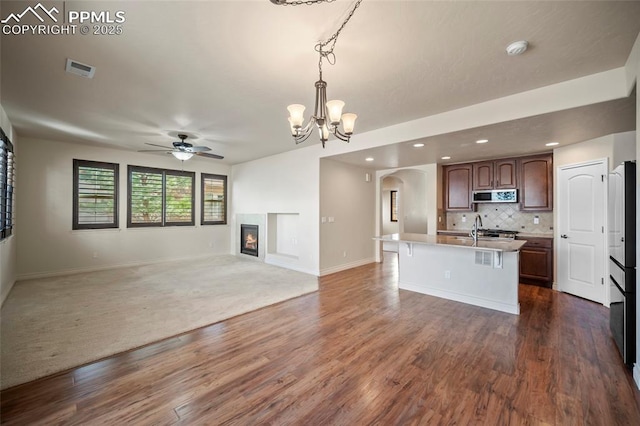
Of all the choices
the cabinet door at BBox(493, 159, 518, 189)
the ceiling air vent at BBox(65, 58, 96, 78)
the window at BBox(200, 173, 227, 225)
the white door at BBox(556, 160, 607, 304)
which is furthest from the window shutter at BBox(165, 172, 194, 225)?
the white door at BBox(556, 160, 607, 304)

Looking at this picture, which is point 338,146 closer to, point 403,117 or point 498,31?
point 403,117

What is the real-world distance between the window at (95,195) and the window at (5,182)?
143cm

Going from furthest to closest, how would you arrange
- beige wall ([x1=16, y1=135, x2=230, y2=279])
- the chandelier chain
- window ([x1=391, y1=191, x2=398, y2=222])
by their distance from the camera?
window ([x1=391, y1=191, x2=398, y2=222]) < beige wall ([x1=16, y1=135, x2=230, y2=279]) < the chandelier chain

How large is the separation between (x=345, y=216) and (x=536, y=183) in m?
3.67

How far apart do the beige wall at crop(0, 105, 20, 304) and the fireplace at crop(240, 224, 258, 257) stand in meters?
4.32

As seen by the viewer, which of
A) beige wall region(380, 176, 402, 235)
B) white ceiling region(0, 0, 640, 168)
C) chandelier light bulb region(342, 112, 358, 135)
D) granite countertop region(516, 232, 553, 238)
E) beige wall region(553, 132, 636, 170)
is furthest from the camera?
beige wall region(380, 176, 402, 235)

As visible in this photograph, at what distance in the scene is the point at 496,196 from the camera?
→ 5359 mm

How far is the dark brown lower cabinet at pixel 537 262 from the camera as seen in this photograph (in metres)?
4.64

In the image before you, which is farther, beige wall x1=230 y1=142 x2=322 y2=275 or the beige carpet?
beige wall x1=230 y1=142 x2=322 y2=275

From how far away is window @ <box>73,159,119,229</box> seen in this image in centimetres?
561

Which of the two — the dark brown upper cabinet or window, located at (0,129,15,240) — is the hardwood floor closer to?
the dark brown upper cabinet

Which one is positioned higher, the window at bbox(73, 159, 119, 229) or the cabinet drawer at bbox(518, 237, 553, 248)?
the window at bbox(73, 159, 119, 229)

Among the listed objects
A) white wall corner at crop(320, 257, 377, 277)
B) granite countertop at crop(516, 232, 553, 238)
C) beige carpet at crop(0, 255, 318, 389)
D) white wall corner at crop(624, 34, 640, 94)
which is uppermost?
white wall corner at crop(624, 34, 640, 94)

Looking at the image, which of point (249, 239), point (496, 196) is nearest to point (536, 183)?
point (496, 196)
